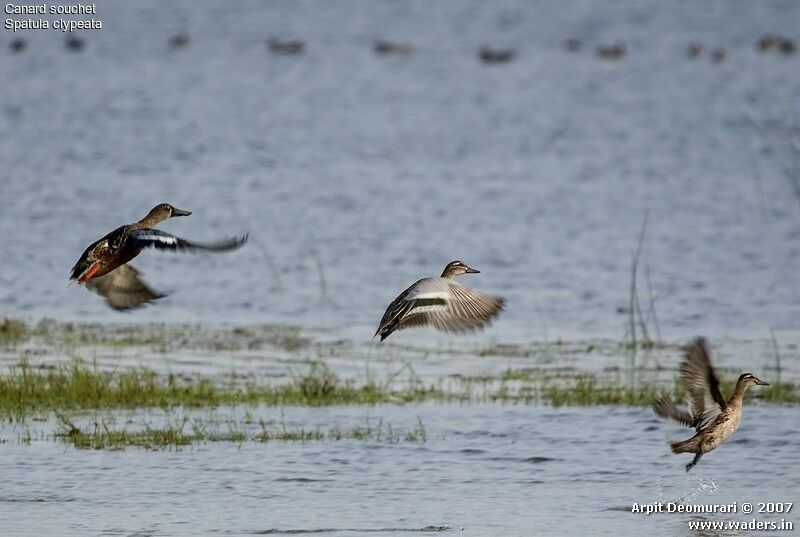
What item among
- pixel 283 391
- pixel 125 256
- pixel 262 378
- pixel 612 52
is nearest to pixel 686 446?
pixel 125 256

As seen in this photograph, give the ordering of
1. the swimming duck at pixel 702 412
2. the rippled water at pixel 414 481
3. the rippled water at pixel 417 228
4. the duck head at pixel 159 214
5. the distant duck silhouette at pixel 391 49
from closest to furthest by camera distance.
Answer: the rippled water at pixel 414 481 < the swimming duck at pixel 702 412 < the rippled water at pixel 417 228 < the duck head at pixel 159 214 < the distant duck silhouette at pixel 391 49

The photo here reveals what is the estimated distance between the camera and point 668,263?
21406 millimetres

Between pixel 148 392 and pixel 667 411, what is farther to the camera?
pixel 148 392

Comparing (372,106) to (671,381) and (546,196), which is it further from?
(671,381)

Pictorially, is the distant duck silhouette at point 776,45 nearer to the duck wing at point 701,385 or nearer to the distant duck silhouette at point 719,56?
the distant duck silhouette at point 719,56

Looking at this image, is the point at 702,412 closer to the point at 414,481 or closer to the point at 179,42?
the point at 414,481

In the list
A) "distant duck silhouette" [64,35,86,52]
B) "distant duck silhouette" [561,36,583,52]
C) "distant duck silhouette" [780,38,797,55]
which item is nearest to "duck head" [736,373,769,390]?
"distant duck silhouette" [780,38,797,55]

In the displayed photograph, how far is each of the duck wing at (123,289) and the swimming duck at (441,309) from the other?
1819mm

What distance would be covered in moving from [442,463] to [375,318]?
247 inches

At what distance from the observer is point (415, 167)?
102 feet

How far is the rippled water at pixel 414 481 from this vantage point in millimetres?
9875

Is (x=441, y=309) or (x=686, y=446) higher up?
(x=441, y=309)

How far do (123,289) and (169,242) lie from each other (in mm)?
1834

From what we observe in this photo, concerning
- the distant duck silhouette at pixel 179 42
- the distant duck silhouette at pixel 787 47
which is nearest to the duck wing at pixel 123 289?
the distant duck silhouette at pixel 787 47
